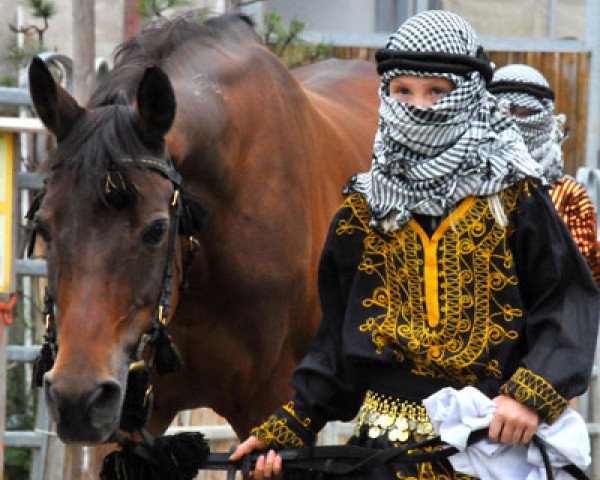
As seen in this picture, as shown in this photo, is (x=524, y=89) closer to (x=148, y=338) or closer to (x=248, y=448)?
(x=148, y=338)

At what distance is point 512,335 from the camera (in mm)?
3918

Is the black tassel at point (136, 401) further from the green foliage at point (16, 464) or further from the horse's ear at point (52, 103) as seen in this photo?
the green foliage at point (16, 464)

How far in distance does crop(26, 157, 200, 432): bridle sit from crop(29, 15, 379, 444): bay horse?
15 millimetres

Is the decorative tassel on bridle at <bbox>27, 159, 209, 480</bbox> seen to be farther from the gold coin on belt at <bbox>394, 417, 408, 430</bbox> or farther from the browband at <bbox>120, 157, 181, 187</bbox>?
the gold coin on belt at <bbox>394, 417, 408, 430</bbox>

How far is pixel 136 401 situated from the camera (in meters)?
4.71

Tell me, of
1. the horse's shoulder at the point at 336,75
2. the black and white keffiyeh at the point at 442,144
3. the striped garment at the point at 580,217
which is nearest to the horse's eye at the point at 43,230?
the black and white keffiyeh at the point at 442,144

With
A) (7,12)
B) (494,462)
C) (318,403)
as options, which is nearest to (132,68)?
(318,403)

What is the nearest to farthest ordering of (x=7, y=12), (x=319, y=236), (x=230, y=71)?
(x=230, y=71) → (x=319, y=236) → (x=7, y=12)

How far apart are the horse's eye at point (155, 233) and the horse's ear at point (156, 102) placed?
29 centimetres

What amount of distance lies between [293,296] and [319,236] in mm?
320

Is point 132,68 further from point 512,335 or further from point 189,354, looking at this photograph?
point 512,335

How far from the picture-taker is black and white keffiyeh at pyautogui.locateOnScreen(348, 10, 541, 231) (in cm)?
392

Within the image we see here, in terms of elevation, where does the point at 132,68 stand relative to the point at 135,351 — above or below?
above

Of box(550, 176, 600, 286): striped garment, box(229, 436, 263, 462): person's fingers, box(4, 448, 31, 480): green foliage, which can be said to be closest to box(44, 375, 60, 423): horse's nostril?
box(229, 436, 263, 462): person's fingers
